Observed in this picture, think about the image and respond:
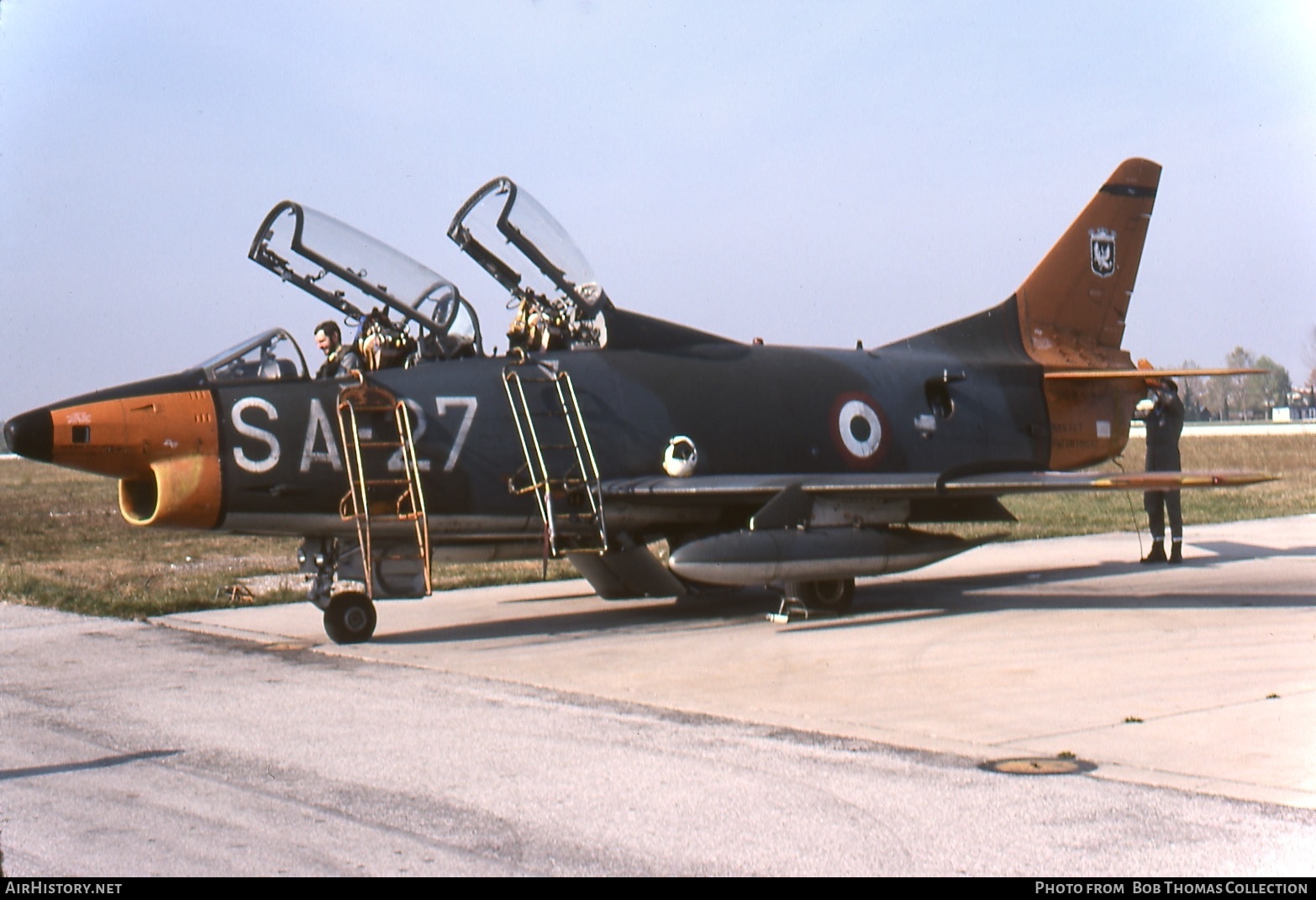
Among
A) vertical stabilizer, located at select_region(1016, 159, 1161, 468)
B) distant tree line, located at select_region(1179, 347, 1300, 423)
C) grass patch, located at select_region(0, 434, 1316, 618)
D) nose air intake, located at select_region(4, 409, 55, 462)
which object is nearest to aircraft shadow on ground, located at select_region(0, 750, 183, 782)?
nose air intake, located at select_region(4, 409, 55, 462)

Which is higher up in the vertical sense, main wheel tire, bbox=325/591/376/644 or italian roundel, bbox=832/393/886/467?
italian roundel, bbox=832/393/886/467

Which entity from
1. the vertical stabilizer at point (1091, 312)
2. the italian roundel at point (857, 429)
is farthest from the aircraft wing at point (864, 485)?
the vertical stabilizer at point (1091, 312)

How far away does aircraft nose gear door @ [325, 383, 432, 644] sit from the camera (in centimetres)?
1101

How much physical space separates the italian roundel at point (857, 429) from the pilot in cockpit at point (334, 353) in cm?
470

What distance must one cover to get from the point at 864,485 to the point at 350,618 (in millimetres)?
4418

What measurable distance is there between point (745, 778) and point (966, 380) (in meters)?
9.63

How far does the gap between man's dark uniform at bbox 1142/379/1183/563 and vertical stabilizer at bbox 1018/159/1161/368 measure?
712 millimetres

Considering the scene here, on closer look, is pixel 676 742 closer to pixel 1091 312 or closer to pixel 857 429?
pixel 857 429

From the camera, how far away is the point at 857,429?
13844 mm

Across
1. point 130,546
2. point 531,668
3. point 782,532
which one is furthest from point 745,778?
point 130,546

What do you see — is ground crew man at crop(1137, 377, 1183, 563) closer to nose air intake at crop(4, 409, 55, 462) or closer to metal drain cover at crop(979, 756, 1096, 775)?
metal drain cover at crop(979, 756, 1096, 775)

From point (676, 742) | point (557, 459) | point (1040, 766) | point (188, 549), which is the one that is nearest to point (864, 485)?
point (557, 459)

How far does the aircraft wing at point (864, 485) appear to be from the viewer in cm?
1153

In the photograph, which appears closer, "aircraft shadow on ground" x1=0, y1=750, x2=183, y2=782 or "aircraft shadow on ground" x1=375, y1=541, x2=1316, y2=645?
"aircraft shadow on ground" x1=0, y1=750, x2=183, y2=782
